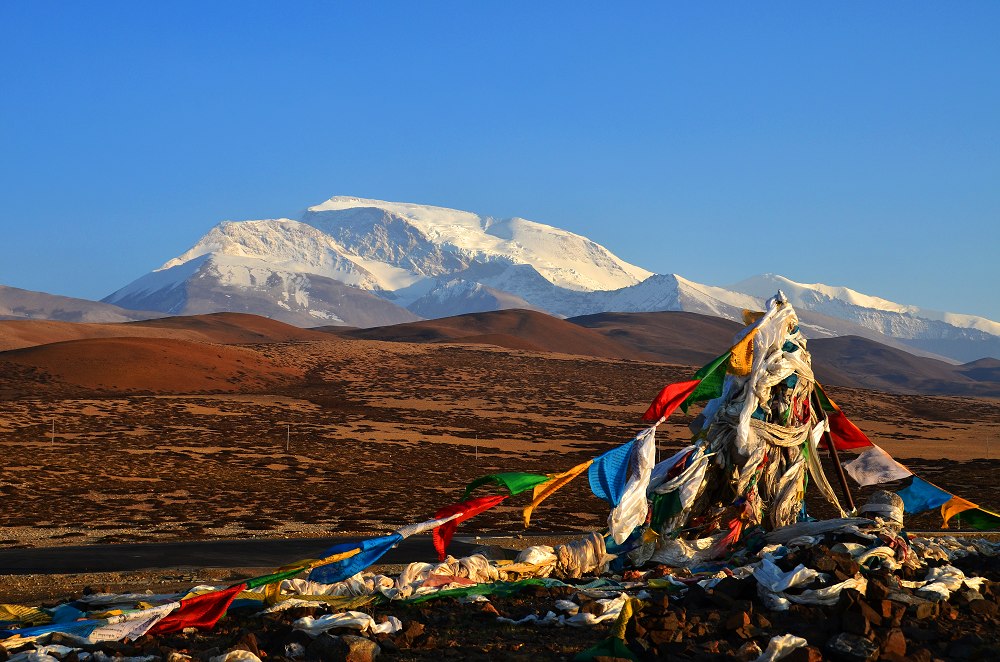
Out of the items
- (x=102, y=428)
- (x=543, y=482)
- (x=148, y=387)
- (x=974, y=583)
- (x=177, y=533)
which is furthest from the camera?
(x=148, y=387)

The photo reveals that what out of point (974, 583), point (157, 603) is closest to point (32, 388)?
point (157, 603)

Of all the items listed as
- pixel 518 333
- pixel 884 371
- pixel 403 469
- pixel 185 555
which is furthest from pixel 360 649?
pixel 884 371

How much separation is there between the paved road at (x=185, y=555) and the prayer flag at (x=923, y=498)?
5.94 metres

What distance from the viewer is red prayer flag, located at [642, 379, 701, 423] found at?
1108 centimetres

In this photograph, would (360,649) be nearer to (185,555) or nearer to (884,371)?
(185,555)

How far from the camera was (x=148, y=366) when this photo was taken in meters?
69.8

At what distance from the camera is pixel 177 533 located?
65.3 feet

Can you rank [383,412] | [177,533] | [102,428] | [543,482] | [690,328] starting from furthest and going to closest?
1. [690,328]
2. [383,412]
3. [102,428]
4. [177,533]
5. [543,482]

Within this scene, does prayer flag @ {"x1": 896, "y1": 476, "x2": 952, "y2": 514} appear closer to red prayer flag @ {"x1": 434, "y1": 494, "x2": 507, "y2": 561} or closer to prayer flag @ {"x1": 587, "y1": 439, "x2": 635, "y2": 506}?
prayer flag @ {"x1": 587, "y1": 439, "x2": 635, "y2": 506}

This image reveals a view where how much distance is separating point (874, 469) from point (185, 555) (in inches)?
355

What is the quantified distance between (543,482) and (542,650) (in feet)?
7.62

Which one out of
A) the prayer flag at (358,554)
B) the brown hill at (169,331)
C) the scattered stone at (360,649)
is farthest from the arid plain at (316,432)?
the scattered stone at (360,649)

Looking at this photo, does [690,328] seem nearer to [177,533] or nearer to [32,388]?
[32,388]

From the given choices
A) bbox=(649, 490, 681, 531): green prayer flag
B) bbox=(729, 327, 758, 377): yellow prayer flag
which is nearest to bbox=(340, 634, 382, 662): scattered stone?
bbox=(649, 490, 681, 531): green prayer flag
